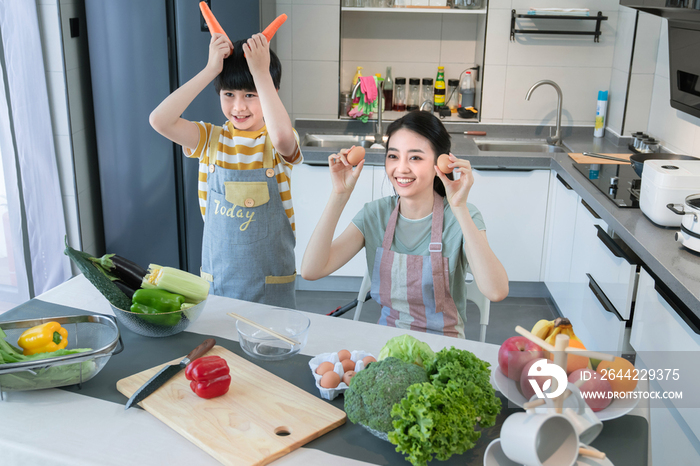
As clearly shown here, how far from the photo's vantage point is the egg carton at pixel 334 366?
1110 mm

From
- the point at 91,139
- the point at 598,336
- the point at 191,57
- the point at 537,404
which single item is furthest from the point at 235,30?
the point at 537,404

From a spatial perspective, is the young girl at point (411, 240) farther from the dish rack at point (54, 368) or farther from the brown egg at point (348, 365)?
the dish rack at point (54, 368)

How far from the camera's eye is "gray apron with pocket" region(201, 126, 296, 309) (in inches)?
70.2

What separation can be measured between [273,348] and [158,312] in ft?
0.87

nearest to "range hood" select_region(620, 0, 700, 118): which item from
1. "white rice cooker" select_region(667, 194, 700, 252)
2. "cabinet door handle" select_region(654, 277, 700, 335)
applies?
"white rice cooker" select_region(667, 194, 700, 252)

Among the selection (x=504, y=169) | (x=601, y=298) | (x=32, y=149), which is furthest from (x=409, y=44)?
(x=32, y=149)

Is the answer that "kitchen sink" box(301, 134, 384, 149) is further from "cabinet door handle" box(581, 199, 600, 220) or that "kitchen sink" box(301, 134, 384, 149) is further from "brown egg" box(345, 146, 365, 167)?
"brown egg" box(345, 146, 365, 167)

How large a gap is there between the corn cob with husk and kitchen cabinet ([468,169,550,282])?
74.6 inches

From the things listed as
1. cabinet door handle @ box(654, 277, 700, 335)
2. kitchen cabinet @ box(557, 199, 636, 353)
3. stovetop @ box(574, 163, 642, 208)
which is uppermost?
stovetop @ box(574, 163, 642, 208)

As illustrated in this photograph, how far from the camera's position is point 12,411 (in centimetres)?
107

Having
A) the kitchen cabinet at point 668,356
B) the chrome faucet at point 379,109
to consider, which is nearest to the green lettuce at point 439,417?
the kitchen cabinet at point 668,356

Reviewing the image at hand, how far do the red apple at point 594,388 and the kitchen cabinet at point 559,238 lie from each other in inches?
69.9

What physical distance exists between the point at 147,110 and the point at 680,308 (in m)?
2.25

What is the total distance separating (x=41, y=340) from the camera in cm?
119
